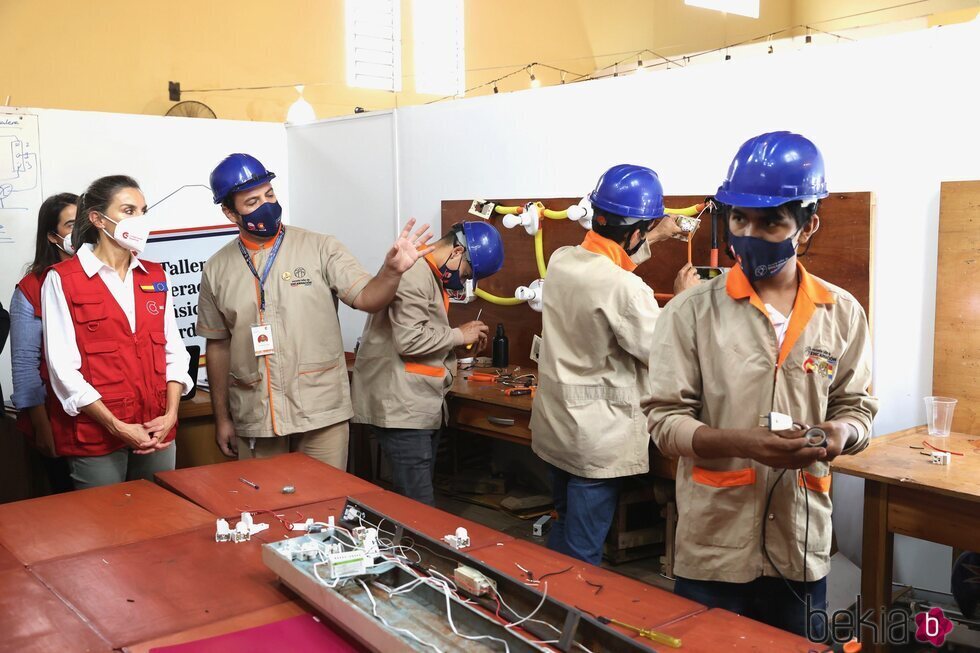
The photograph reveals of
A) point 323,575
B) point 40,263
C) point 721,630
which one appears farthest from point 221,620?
point 40,263

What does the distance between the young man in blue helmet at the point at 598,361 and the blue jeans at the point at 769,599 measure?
100 centimetres

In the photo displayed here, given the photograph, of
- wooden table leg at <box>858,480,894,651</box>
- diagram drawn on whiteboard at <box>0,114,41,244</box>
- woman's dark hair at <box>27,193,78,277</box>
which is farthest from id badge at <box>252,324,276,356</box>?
diagram drawn on whiteboard at <box>0,114,41,244</box>

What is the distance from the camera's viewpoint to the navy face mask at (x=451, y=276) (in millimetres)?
3738

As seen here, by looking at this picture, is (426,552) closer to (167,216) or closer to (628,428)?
(628,428)

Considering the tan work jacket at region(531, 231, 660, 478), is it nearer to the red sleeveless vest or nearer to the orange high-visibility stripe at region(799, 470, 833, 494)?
the orange high-visibility stripe at region(799, 470, 833, 494)

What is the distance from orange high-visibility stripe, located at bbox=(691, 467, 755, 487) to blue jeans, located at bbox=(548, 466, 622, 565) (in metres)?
1.09

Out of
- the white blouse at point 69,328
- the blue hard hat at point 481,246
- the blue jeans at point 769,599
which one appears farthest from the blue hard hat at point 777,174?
the white blouse at point 69,328

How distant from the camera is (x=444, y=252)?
147 inches

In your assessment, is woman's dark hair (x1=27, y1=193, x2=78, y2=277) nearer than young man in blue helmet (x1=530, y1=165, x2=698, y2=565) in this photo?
No

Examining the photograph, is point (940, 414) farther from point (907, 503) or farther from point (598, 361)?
point (598, 361)

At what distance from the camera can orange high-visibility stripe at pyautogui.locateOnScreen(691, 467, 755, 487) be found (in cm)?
199

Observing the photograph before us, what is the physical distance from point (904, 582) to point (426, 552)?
→ 8.23 feet

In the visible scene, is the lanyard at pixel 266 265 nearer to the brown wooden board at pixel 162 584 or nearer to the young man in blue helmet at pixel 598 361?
the young man in blue helmet at pixel 598 361

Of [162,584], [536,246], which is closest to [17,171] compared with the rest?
[536,246]
